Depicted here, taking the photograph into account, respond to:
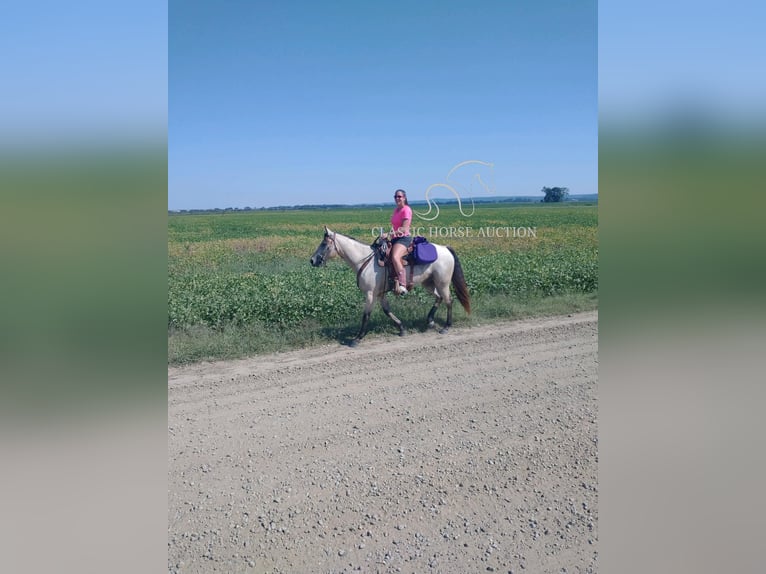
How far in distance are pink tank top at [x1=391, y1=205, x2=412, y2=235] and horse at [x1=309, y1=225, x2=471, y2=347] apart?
1.86 feet

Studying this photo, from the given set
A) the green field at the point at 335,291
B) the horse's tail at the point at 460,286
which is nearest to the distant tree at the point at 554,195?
the green field at the point at 335,291

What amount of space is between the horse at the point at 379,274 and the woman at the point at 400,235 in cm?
25

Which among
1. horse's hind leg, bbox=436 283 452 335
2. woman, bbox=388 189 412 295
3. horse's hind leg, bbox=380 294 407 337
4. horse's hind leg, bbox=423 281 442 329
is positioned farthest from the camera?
horse's hind leg, bbox=423 281 442 329

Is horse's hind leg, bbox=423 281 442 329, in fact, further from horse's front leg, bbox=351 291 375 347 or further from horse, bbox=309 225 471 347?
horse's front leg, bbox=351 291 375 347

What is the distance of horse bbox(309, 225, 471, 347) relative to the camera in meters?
7.68

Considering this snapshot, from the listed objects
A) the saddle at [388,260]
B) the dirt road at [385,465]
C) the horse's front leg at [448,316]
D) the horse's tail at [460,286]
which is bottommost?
the dirt road at [385,465]

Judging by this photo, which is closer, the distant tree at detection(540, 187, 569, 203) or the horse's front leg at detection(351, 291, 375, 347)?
the horse's front leg at detection(351, 291, 375, 347)

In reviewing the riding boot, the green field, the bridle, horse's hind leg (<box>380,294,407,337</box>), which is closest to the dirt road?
the green field

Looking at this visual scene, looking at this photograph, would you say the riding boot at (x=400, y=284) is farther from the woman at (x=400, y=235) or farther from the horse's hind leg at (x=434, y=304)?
the horse's hind leg at (x=434, y=304)

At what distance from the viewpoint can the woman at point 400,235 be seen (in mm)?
7332

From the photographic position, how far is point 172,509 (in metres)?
3.82

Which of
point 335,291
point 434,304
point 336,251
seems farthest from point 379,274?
point 335,291

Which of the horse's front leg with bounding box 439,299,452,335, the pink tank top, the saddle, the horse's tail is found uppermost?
the pink tank top
